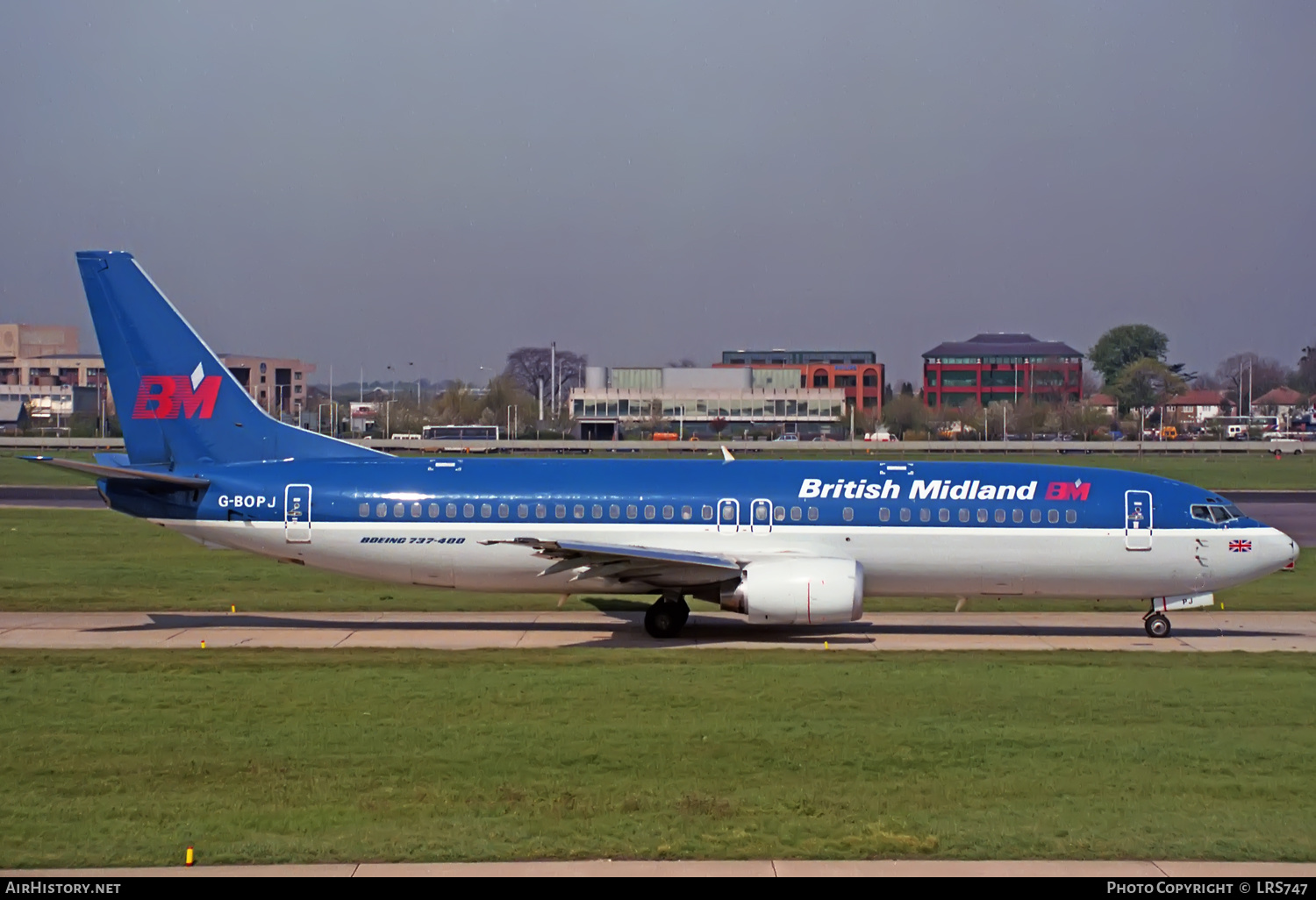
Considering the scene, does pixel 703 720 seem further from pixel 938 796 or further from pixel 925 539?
pixel 925 539

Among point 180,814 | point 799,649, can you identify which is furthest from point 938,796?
point 799,649

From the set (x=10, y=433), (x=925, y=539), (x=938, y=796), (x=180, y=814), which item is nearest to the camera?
(x=180, y=814)

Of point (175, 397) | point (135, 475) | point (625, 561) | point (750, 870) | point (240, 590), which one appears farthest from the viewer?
point (240, 590)

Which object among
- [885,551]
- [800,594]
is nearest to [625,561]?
[800,594]

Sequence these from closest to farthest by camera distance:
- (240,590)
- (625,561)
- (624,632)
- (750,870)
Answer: (750,870) → (625,561) → (624,632) → (240,590)

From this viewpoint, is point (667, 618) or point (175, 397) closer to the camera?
point (667, 618)

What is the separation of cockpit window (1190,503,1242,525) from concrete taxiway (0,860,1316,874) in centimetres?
1607

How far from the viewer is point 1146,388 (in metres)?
184

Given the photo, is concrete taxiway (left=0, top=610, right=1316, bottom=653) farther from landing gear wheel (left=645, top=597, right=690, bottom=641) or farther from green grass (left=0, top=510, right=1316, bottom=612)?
green grass (left=0, top=510, right=1316, bottom=612)

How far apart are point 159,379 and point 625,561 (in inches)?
429

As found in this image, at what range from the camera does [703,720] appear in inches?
717

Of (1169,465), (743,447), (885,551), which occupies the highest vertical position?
(743,447)

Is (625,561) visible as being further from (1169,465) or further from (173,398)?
(1169,465)
